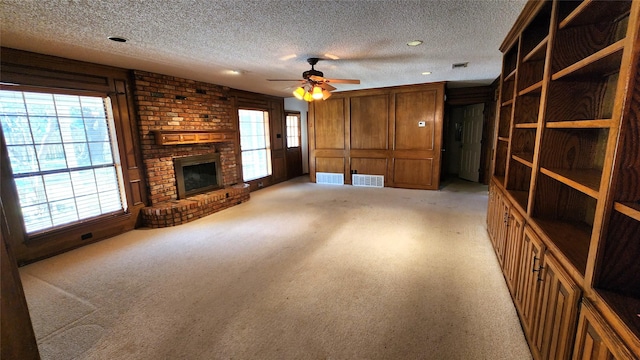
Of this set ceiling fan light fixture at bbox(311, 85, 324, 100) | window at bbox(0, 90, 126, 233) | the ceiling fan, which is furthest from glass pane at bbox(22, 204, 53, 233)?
ceiling fan light fixture at bbox(311, 85, 324, 100)

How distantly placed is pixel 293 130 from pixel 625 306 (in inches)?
315

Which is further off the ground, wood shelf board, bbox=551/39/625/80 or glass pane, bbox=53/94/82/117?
glass pane, bbox=53/94/82/117

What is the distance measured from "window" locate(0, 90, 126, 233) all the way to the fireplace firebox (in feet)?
2.99

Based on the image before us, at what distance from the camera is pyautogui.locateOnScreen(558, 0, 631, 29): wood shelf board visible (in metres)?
1.46

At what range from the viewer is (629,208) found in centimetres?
101

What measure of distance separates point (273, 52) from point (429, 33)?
183 cm

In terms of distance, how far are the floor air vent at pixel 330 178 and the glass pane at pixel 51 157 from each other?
17.4 ft

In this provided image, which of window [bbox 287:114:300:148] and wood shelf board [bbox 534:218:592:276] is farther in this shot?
window [bbox 287:114:300:148]

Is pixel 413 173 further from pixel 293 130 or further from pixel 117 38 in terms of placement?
pixel 117 38

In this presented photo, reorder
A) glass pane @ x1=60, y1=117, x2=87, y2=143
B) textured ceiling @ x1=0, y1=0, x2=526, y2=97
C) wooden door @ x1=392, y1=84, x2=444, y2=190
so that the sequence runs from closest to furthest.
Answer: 1. textured ceiling @ x1=0, y1=0, x2=526, y2=97
2. glass pane @ x1=60, y1=117, x2=87, y2=143
3. wooden door @ x1=392, y1=84, x2=444, y2=190

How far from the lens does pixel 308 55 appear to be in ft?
11.4

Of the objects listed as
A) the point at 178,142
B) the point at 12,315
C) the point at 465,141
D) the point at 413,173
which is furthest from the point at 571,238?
the point at 465,141

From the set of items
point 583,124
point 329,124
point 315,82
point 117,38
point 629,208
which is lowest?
point 629,208

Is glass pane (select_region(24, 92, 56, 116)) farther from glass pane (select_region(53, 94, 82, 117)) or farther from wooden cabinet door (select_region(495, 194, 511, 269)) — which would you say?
wooden cabinet door (select_region(495, 194, 511, 269))
